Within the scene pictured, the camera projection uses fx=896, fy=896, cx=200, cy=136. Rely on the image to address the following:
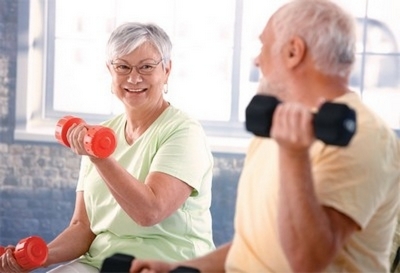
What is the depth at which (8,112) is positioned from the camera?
4391 mm

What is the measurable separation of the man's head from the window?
2.58 metres

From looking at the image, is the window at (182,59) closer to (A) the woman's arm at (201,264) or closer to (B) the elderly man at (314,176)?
(A) the woman's arm at (201,264)

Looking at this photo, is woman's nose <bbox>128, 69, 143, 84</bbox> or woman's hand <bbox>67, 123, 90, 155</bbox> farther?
woman's nose <bbox>128, 69, 143, 84</bbox>

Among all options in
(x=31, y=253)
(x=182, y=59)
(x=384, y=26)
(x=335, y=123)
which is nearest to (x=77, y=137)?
(x=31, y=253)

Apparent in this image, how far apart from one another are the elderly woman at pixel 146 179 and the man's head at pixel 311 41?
789 mm

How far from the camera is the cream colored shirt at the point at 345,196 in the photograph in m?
1.63

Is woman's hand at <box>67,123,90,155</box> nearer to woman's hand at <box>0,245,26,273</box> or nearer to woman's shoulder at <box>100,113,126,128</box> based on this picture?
woman's shoulder at <box>100,113,126,128</box>

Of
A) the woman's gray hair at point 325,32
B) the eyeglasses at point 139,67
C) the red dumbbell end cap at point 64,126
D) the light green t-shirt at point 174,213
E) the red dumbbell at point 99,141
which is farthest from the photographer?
the eyeglasses at point 139,67

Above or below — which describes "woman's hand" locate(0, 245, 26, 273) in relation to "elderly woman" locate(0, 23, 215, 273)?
below

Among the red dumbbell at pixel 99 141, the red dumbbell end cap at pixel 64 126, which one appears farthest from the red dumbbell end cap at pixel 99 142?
the red dumbbell end cap at pixel 64 126

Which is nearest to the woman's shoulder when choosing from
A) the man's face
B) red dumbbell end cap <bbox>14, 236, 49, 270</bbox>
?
red dumbbell end cap <bbox>14, 236, 49, 270</bbox>

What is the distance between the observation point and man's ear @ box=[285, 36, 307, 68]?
1.70 metres

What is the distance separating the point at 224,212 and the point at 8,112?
1167 mm

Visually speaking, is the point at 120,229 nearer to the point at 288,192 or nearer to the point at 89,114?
the point at 288,192
